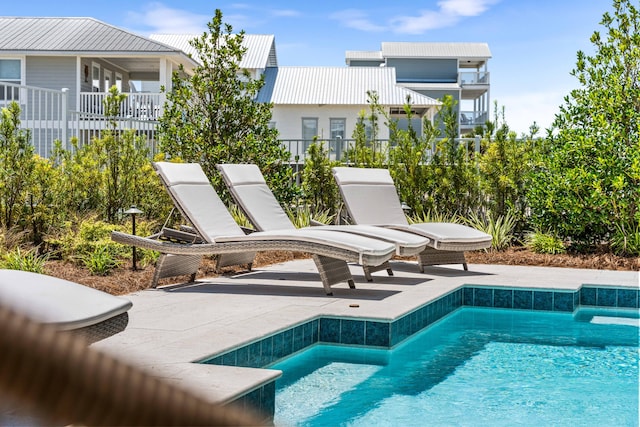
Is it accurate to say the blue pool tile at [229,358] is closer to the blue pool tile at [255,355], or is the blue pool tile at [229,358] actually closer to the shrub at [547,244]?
the blue pool tile at [255,355]

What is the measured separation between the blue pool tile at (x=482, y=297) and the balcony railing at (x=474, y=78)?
148 ft

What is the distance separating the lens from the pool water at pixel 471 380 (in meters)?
4.57

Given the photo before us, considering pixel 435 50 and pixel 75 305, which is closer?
pixel 75 305

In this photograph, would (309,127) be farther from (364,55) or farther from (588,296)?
(364,55)

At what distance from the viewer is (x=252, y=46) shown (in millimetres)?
35906

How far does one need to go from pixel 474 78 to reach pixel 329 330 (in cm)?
4879

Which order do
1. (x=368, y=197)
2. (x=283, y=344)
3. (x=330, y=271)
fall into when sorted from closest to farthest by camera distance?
1. (x=283, y=344)
2. (x=330, y=271)
3. (x=368, y=197)

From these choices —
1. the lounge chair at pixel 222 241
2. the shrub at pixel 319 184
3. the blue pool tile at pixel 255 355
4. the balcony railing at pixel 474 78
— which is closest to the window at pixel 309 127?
the balcony railing at pixel 474 78

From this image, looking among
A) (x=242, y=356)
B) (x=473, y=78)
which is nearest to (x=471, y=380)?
(x=242, y=356)

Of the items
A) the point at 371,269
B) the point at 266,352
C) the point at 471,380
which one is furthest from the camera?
the point at 371,269

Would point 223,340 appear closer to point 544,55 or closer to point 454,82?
point 544,55

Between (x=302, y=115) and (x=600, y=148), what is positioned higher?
(x=302, y=115)

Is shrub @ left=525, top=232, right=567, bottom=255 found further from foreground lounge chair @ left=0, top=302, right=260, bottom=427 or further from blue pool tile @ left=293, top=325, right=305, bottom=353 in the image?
foreground lounge chair @ left=0, top=302, right=260, bottom=427

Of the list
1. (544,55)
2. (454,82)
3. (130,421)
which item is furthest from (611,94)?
(454,82)
